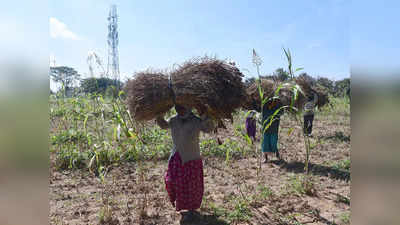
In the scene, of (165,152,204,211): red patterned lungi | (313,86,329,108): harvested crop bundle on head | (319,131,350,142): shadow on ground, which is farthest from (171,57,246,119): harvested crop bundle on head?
(313,86,329,108): harvested crop bundle on head

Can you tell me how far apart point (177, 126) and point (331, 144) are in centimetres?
500

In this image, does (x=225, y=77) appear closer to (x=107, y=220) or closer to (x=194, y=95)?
(x=194, y=95)

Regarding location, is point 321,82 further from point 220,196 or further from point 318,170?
point 220,196

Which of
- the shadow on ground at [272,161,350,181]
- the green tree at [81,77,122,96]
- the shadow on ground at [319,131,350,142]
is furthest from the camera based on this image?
the shadow on ground at [319,131,350,142]

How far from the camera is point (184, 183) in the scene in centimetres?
235

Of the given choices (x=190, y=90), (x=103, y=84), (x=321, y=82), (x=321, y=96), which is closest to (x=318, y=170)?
(x=190, y=90)

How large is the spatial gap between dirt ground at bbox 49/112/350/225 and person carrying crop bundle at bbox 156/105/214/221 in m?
0.25

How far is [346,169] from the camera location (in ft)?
12.8

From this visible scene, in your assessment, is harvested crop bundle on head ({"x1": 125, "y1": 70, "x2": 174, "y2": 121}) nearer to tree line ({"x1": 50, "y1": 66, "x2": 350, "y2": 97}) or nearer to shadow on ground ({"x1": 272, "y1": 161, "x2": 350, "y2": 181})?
tree line ({"x1": 50, "y1": 66, "x2": 350, "y2": 97})

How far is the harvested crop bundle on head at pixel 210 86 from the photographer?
7.38ft

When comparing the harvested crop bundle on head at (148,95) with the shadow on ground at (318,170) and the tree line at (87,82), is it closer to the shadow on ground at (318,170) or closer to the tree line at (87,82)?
the tree line at (87,82)

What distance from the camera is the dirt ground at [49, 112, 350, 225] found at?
7.93 ft

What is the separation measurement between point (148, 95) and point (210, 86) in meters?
0.62
